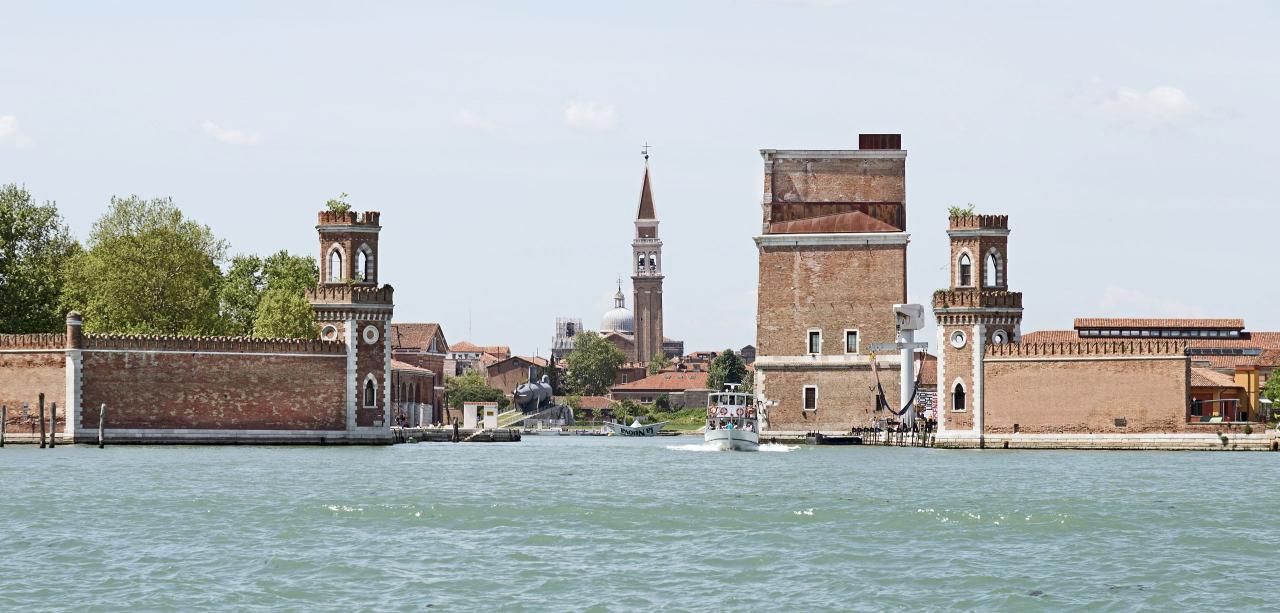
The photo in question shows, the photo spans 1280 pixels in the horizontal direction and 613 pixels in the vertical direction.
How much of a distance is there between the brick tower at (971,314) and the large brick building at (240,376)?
2030 cm

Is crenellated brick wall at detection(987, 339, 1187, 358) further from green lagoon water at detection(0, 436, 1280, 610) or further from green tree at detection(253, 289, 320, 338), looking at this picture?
green tree at detection(253, 289, 320, 338)

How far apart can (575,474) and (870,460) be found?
1214 centimetres

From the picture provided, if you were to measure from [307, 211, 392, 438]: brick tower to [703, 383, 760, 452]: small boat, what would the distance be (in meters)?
12.0

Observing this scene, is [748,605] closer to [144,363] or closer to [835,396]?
[144,363]

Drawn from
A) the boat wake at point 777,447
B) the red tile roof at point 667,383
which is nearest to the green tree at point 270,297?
the boat wake at point 777,447

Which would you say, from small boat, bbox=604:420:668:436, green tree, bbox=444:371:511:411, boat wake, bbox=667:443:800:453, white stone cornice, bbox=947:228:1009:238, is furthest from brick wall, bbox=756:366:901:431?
green tree, bbox=444:371:511:411

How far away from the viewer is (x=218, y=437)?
211 feet

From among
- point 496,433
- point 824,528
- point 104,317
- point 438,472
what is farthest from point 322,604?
point 496,433

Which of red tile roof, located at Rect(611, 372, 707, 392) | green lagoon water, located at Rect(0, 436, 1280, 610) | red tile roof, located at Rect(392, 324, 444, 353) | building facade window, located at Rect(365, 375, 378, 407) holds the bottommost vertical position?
green lagoon water, located at Rect(0, 436, 1280, 610)

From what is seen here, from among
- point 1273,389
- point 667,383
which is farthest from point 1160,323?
point 667,383

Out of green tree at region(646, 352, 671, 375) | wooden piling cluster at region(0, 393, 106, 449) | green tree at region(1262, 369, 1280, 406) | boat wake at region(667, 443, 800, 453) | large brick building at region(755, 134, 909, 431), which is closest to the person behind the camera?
wooden piling cluster at region(0, 393, 106, 449)

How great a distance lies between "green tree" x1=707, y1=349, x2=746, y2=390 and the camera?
152 meters

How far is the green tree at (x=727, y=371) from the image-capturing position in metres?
152

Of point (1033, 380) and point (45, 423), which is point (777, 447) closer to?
point (1033, 380)
